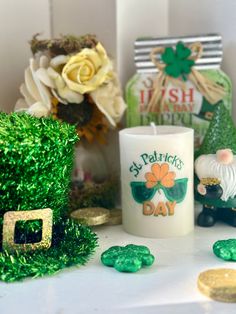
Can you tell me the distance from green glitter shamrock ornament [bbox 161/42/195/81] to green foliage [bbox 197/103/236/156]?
0.41 ft

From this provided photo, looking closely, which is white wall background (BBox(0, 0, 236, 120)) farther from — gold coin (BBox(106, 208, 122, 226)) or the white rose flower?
gold coin (BBox(106, 208, 122, 226))

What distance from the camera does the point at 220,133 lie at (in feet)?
2.31

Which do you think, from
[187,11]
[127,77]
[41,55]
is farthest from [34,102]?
[187,11]

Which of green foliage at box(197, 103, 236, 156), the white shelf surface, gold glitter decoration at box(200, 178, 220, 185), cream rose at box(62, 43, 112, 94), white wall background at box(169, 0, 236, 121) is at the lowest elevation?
the white shelf surface

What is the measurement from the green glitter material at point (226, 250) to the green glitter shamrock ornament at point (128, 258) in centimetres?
7

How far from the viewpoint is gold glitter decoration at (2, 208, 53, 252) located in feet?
1.80

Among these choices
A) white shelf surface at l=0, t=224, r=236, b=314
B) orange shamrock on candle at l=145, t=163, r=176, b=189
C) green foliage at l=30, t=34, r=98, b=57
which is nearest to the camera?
white shelf surface at l=0, t=224, r=236, b=314

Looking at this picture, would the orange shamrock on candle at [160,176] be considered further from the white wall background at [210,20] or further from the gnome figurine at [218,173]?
the white wall background at [210,20]

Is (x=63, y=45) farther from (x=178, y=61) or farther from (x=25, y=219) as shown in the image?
(x=25, y=219)

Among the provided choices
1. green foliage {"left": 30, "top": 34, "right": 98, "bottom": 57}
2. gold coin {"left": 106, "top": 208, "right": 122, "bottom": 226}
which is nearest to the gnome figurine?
gold coin {"left": 106, "top": 208, "right": 122, "bottom": 226}

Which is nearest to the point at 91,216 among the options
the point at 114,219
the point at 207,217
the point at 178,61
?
the point at 114,219

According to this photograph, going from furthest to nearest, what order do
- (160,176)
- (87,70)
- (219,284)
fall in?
(87,70)
(160,176)
(219,284)

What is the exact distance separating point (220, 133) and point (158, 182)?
121 millimetres

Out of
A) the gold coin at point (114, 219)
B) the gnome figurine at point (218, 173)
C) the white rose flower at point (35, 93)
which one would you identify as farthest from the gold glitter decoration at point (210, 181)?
the white rose flower at point (35, 93)
